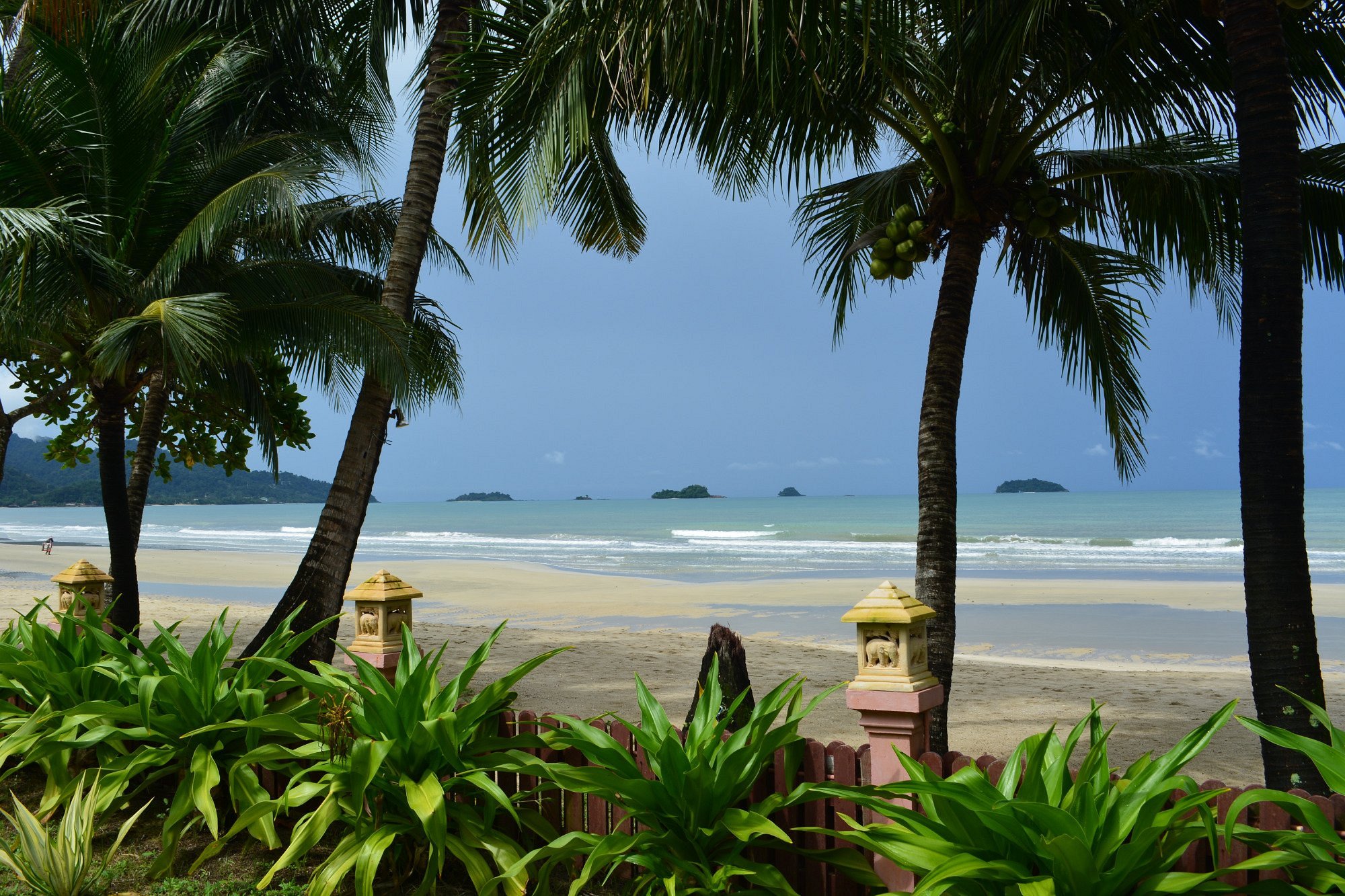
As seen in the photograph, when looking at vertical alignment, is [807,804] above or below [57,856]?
above

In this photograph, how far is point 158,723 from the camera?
4.27 metres

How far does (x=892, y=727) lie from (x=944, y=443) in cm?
286

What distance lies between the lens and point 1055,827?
9.08 ft

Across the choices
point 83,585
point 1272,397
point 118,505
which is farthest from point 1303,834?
Result: point 118,505

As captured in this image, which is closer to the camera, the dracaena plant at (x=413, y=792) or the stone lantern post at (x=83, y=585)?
the dracaena plant at (x=413, y=792)

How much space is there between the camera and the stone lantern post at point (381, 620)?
16.6 ft

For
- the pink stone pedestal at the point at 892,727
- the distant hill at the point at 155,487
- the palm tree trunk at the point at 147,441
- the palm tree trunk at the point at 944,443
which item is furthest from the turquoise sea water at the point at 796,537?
the pink stone pedestal at the point at 892,727

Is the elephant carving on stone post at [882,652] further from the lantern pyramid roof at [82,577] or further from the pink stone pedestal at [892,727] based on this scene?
the lantern pyramid roof at [82,577]

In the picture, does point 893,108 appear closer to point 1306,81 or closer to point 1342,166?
point 1306,81

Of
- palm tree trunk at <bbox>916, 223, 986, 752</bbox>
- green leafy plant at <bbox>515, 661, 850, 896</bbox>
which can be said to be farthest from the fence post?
palm tree trunk at <bbox>916, 223, 986, 752</bbox>

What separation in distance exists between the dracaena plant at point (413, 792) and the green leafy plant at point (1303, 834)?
7.51 feet

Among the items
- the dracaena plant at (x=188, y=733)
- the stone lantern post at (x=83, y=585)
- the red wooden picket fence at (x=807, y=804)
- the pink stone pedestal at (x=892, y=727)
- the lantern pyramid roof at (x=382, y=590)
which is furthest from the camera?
the stone lantern post at (x=83, y=585)

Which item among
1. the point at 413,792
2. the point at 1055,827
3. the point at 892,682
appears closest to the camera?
the point at 1055,827

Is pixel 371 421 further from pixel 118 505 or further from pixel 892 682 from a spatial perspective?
pixel 892 682
